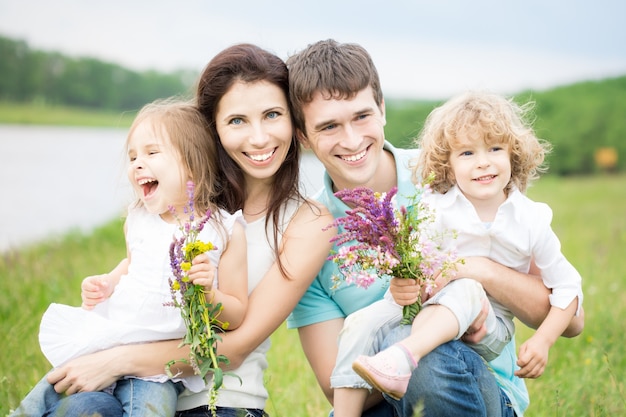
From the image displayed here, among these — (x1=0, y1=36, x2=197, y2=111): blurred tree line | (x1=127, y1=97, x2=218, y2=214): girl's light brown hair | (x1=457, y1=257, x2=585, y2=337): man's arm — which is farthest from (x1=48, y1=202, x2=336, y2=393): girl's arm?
(x1=0, y1=36, x2=197, y2=111): blurred tree line

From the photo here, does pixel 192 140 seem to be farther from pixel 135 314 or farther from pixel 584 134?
pixel 584 134

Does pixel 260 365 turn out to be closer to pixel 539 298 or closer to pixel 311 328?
pixel 311 328

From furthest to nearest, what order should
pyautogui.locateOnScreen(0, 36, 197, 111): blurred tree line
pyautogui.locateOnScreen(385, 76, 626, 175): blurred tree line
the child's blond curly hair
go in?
pyautogui.locateOnScreen(0, 36, 197, 111): blurred tree line < pyautogui.locateOnScreen(385, 76, 626, 175): blurred tree line < the child's blond curly hair

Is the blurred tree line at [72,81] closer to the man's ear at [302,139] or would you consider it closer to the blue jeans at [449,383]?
the man's ear at [302,139]

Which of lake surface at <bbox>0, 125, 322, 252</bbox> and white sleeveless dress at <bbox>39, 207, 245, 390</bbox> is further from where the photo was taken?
lake surface at <bbox>0, 125, 322, 252</bbox>

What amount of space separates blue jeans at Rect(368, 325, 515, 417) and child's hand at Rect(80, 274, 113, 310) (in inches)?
50.3

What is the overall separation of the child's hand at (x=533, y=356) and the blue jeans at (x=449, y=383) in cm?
15

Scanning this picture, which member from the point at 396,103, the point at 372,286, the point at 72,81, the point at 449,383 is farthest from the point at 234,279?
the point at 72,81

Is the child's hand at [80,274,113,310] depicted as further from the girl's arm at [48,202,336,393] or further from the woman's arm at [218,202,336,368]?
the woman's arm at [218,202,336,368]

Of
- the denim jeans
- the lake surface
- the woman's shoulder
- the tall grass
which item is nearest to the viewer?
the denim jeans

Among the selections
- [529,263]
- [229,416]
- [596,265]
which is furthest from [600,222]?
[229,416]

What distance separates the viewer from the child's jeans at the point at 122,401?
2.82m

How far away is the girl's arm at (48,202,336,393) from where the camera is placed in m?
2.95

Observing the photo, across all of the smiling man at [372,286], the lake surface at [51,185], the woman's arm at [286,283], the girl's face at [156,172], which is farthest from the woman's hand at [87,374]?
the lake surface at [51,185]
